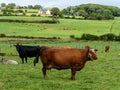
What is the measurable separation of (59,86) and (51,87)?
453 mm

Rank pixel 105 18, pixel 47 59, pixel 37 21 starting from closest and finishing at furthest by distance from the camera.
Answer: pixel 47 59 < pixel 37 21 < pixel 105 18

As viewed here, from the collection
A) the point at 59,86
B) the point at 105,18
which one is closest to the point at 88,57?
the point at 59,86

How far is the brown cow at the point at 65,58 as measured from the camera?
17578 millimetres

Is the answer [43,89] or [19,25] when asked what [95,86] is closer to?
[43,89]

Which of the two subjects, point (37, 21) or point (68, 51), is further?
point (37, 21)

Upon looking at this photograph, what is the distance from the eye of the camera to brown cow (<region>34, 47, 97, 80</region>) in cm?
1758

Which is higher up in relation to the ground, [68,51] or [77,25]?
[68,51]

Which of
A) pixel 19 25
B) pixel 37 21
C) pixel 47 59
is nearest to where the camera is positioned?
pixel 47 59

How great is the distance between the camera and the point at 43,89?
14453 mm

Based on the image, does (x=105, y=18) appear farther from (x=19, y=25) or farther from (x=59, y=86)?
(x=59, y=86)

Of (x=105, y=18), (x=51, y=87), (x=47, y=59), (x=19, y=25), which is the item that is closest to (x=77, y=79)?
(x=47, y=59)

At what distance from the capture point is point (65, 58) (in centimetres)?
1762

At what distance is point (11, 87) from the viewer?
48.5 feet

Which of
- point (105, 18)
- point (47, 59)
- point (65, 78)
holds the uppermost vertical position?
point (47, 59)
